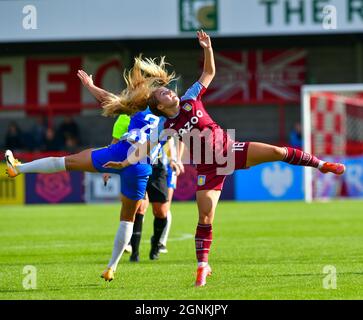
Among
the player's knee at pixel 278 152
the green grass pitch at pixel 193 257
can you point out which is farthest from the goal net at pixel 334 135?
the player's knee at pixel 278 152

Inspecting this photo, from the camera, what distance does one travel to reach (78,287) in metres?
8.41

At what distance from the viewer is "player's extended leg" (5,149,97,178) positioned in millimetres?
8578

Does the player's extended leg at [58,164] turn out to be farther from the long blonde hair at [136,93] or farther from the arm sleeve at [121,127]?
the arm sleeve at [121,127]

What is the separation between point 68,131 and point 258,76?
7069 mm

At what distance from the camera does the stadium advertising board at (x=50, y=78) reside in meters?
32.1

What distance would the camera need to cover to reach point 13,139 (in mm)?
28203

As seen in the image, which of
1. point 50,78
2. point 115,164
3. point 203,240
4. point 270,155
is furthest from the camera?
point 50,78

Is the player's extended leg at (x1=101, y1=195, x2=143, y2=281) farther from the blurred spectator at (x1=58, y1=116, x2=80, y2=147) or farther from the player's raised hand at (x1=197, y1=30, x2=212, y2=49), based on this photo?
the blurred spectator at (x1=58, y1=116, x2=80, y2=147)

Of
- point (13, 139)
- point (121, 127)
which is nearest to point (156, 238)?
point (121, 127)

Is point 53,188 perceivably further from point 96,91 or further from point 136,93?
point 136,93

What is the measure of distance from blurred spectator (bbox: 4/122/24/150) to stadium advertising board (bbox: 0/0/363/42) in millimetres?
2802

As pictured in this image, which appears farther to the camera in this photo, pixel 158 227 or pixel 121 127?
pixel 158 227
